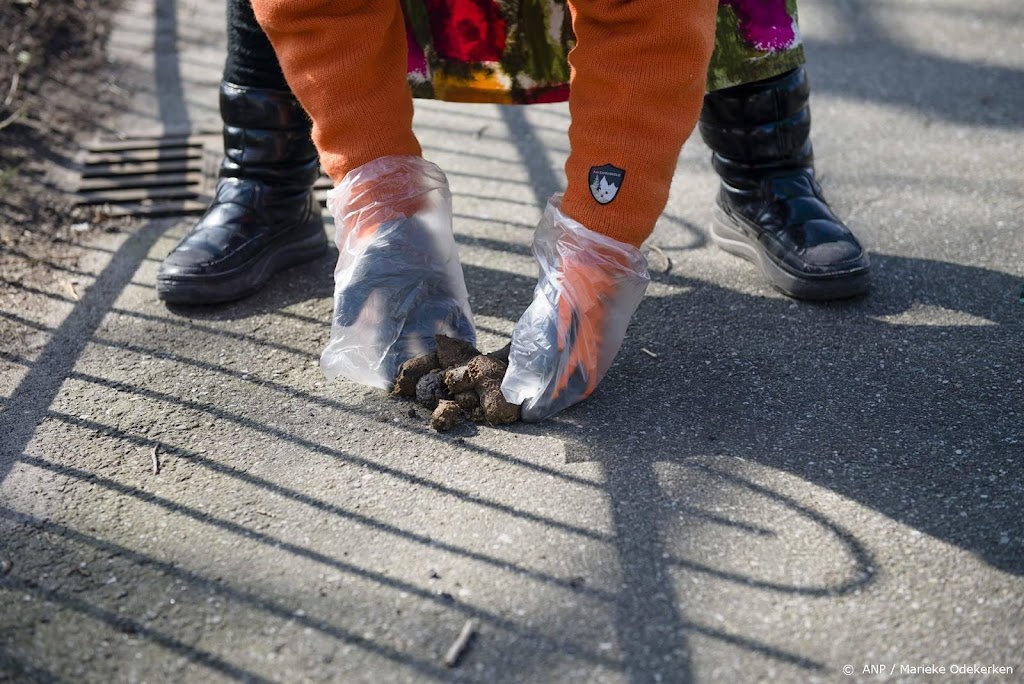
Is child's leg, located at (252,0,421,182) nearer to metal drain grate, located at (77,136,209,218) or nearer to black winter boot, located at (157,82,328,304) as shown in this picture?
black winter boot, located at (157,82,328,304)

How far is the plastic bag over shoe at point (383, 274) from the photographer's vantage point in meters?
1.92

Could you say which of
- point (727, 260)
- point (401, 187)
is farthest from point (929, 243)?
point (401, 187)

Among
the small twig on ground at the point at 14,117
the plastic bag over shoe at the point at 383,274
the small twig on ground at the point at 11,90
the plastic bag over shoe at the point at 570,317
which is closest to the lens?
the plastic bag over shoe at the point at 570,317

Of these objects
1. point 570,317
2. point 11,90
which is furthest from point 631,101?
point 11,90

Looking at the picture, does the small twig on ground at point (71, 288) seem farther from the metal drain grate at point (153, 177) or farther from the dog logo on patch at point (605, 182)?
the dog logo on patch at point (605, 182)

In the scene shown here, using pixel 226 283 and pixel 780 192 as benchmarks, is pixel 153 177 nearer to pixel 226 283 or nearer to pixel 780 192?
pixel 226 283

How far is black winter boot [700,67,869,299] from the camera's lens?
7.14ft

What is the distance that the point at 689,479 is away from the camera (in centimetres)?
169

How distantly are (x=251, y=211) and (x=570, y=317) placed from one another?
0.90 meters

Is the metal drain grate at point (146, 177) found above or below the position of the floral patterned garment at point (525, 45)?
below

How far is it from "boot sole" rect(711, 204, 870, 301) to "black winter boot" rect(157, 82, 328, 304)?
0.97 m

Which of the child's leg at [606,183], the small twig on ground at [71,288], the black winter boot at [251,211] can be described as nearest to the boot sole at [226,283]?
the black winter boot at [251,211]

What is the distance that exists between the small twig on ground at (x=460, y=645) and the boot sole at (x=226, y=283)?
1.10 meters

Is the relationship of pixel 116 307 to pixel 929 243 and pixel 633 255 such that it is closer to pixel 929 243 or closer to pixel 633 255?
pixel 633 255
